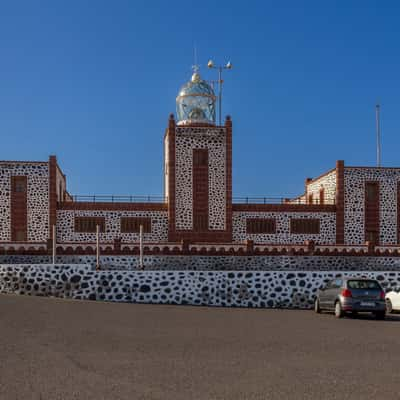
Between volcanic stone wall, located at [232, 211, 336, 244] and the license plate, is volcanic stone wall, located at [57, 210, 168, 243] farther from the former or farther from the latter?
the license plate

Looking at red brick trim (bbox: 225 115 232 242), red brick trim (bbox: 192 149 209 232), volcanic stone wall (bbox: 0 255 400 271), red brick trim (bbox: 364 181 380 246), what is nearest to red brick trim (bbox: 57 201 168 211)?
red brick trim (bbox: 192 149 209 232)

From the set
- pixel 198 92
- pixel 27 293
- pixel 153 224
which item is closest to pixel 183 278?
pixel 27 293

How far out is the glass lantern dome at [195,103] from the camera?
35938mm

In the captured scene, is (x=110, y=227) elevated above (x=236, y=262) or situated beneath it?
elevated above

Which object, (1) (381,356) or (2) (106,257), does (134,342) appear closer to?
(1) (381,356)

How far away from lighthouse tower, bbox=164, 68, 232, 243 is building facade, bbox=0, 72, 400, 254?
0.05m

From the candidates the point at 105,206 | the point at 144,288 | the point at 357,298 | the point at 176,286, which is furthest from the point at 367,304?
the point at 105,206

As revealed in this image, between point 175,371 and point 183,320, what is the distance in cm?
608

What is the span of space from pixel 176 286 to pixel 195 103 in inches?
777

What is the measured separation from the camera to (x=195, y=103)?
1426 inches

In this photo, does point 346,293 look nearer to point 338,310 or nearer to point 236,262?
point 338,310

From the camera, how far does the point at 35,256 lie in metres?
25.7

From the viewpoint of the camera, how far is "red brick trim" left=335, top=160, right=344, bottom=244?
34.4 meters

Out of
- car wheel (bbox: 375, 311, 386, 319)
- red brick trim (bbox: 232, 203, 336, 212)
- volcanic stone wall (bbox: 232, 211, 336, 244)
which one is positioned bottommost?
car wheel (bbox: 375, 311, 386, 319)
